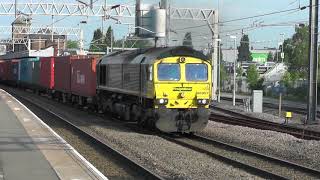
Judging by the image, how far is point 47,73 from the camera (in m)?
44.5

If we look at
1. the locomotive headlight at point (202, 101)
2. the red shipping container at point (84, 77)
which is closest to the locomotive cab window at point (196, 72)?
the locomotive headlight at point (202, 101)

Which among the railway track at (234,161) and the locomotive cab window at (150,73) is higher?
the locomotive cab window at (150,73)

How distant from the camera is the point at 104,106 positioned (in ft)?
90.8

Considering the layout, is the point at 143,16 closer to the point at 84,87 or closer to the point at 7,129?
the point at 84,87

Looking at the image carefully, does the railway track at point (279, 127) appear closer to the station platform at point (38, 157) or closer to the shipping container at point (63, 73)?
the station platform at point (38, 157)

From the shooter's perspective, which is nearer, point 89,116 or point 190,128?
point 190,128

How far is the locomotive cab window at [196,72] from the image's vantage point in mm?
20141

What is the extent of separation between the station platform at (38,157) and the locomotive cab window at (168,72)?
14.2 feet

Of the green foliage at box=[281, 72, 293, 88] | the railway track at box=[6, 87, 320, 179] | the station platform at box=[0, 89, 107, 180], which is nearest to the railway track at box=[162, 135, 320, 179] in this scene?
the railway track at box=[6, 87, 320, 179]

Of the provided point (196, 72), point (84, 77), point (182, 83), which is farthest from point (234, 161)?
point (84, 77)

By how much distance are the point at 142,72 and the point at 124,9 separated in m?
36.4

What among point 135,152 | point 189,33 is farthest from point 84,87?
point 189,33

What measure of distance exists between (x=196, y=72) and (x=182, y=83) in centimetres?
73

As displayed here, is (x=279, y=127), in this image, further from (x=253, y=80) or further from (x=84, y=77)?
(x=253, y=80)
